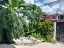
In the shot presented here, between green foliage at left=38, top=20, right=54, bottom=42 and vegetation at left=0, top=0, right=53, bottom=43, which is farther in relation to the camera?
green foliage at left=38, top=20, right=54, bottom=42

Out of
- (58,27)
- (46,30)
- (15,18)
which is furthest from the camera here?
(58,27)

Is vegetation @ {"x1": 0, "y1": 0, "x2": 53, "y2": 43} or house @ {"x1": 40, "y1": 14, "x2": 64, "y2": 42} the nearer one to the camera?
vegetation @ {"x1": 0, "y1": 0, "x2": 53, "y2": 43}

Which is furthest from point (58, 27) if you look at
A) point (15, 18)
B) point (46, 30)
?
point (15, 18)

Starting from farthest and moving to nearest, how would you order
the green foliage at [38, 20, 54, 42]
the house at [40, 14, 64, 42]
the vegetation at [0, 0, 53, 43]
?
the house at [40, 14, 64, 42] → the green foliage at [38, 20, 54, 42] → the vegetation at [0, 0, 53, 43]

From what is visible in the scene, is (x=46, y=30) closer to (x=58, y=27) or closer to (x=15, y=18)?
(x=58, y=27)

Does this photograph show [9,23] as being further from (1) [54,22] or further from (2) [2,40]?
(1) [54,22]

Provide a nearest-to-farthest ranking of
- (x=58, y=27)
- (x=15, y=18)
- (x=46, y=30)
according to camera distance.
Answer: (x=15, y=18), (x=46, y=30), (x=58, y=27)

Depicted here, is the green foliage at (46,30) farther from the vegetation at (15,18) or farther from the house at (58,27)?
the house at (58,27)

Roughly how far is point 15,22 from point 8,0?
5.07ft

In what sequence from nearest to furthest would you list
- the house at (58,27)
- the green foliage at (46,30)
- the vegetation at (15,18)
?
the vegetation at (15,18)
the green foliage at (46,30)
the house at (58,27)

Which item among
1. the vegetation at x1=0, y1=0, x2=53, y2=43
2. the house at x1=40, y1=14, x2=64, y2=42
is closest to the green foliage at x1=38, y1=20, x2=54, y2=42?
the vegetation at x1=0, y1=0, x2=53, y2=43

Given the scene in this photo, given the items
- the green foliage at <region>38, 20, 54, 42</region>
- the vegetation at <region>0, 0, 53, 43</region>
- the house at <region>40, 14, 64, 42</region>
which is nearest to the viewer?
the vegetation at <region>0, 0, 53, 43</region>

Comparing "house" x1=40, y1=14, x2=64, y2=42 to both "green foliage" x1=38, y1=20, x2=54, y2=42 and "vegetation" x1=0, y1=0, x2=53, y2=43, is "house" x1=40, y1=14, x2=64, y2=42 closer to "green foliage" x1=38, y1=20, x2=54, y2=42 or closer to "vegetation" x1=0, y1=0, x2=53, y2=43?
"green foliage" x1=38, y1=20, x2=54, y2=42

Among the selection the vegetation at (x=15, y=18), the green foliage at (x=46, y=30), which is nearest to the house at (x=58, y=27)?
the green foliage at (x=46, y=30)
